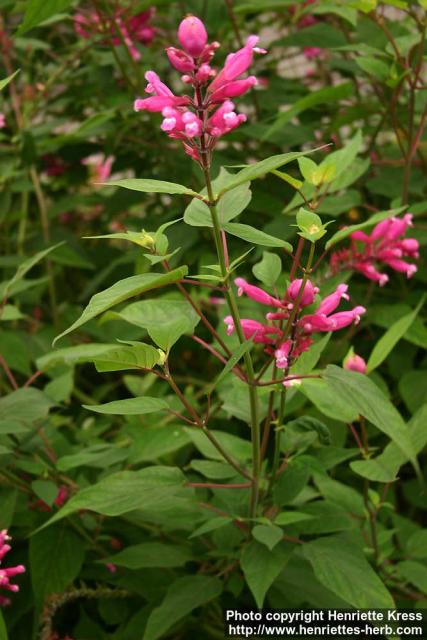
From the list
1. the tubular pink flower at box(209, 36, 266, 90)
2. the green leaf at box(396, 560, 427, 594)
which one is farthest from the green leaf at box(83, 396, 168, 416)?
the green leaf at box(396, 560, 427, 594)

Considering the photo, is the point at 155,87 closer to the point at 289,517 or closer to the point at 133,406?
the point at 133,406

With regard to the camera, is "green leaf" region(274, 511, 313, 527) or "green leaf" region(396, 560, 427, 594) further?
"green leaf" region(396, 560, 427, 594)

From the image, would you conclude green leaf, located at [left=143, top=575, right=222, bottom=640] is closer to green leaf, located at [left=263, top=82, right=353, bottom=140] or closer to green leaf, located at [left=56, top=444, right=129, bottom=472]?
green leaf, located at [left=56, top=444, right=129, bottom=472]

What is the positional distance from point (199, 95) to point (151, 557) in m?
0.60

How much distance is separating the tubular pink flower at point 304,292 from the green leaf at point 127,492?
9.8 inches

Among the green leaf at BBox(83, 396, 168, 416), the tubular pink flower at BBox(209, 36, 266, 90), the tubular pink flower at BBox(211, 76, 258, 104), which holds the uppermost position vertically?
the tubular pink flower at BBox(209, 36, 266, 90)

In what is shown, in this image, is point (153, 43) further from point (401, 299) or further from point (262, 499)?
point (262, 499)

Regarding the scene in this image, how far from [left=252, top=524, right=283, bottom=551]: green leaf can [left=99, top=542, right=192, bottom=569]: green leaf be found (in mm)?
175

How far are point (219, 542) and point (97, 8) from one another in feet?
3.36

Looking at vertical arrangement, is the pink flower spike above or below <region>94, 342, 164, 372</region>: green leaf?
below

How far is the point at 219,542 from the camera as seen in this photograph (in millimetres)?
1031

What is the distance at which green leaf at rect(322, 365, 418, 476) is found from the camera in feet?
2.29

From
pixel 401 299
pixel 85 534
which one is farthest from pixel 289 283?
pixel 401 299

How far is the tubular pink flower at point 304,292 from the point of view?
0.84 meters
